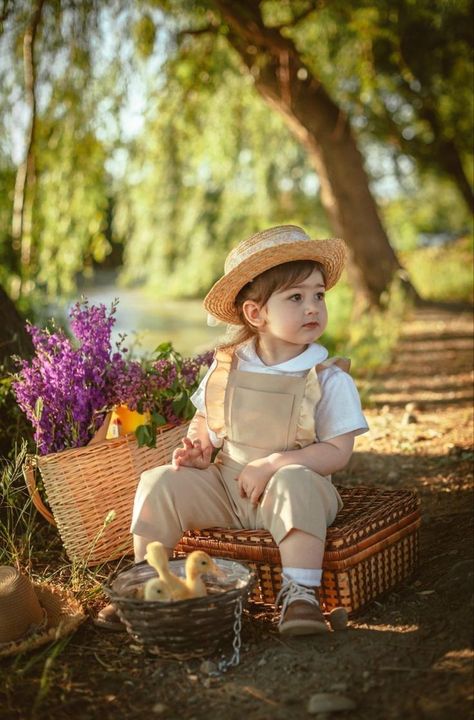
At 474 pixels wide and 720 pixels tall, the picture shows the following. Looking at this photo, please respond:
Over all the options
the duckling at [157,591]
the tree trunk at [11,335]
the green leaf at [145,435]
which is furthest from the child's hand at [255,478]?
the tree trunk at [11,335]

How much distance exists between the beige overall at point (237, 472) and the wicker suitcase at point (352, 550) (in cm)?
7

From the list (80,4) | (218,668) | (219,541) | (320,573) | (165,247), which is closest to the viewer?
(218,668)

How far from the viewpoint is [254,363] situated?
302 cm

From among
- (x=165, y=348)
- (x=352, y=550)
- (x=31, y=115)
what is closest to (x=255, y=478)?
(x=352, y=550)

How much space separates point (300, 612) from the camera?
2490mm

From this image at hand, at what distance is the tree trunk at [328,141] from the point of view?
336 inches

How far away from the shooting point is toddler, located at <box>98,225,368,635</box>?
110 inches

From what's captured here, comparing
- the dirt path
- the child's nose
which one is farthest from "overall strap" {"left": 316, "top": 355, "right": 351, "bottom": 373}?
the dirt path

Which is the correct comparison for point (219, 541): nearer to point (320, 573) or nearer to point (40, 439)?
point (320, 573)

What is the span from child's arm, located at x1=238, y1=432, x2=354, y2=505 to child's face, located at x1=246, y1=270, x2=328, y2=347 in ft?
1.13

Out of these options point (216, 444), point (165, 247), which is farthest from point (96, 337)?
point (165, 247)

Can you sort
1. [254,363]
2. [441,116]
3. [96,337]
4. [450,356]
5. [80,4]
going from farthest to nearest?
[441,116], [450,356], [80,4], [96,337], [254,363]

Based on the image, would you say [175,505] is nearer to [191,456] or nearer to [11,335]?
[191,456]

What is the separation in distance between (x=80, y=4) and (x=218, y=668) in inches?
232
